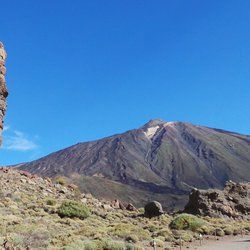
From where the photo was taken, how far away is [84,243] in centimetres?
2125

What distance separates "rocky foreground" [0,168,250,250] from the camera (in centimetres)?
2206

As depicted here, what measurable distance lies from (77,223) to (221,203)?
16218 mm

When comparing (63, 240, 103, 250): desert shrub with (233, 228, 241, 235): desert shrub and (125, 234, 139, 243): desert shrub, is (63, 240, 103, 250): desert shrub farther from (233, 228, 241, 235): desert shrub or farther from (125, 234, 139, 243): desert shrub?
(233, 228, 241, 235): desert shrub

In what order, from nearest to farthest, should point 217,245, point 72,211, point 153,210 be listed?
1. point 217,245
2. point 72,211
3. point 153,210

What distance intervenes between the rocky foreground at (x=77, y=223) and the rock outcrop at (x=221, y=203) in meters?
1.31

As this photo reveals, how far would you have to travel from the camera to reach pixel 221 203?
43000 mm

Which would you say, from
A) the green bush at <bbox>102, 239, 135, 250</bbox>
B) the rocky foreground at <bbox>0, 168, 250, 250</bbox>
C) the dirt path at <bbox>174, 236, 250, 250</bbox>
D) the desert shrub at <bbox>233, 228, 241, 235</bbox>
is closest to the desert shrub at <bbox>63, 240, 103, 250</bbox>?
the rocky foreground at <bbox>0, 168, 250, 250</bbox>

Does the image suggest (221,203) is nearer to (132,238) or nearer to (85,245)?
(132,238)

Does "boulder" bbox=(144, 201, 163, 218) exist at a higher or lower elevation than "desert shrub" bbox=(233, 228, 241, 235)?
higher

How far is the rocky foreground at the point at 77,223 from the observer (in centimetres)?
2206

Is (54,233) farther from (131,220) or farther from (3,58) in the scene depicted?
(131,220)

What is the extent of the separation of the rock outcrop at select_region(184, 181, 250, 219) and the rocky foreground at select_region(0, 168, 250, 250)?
1.31 metres

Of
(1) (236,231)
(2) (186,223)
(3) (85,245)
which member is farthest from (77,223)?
(3) (85,245)

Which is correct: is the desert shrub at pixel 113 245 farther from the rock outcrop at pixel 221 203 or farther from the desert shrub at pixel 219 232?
the rock outcrop at pixel 221 203
